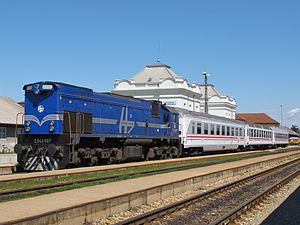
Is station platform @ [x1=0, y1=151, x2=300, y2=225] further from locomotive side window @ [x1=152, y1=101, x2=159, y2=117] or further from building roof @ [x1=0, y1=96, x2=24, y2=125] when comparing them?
building roof @ [x1=0, y1=96, x2=24, y2=125]

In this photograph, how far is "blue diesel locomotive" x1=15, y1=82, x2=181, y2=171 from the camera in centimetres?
1947

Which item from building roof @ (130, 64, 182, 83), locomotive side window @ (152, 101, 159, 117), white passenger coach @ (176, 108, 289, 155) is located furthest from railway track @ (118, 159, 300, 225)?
building roof @ (130, 64, 182, 83)

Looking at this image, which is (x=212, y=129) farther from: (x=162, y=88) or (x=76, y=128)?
(x=162, y=88)

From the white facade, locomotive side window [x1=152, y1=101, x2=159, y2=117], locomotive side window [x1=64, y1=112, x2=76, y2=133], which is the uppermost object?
the white facade

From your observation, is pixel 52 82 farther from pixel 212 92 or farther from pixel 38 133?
pixel 212 92

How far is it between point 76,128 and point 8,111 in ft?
78.4

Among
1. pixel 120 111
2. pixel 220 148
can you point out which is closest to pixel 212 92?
pixel 220 148

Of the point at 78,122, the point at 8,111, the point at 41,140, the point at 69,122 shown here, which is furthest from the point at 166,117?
the point at 8,111

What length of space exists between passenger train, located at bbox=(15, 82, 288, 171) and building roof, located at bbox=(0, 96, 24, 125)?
605 inches

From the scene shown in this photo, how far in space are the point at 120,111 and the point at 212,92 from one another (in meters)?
87.4

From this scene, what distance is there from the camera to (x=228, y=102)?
10456 centimetres

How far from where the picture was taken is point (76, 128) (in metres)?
20.5

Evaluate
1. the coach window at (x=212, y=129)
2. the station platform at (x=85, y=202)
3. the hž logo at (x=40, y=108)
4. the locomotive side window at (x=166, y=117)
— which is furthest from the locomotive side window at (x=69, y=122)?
the coach window at (x=212, y=129)

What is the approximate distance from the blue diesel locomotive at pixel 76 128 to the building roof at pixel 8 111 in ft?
53.6
